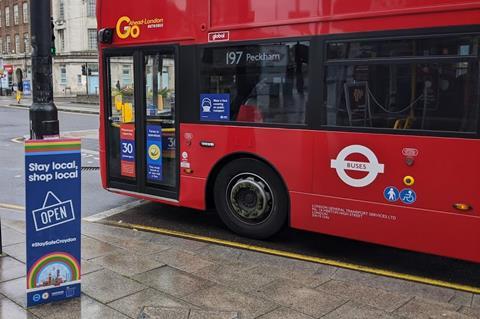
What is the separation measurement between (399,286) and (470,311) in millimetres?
687

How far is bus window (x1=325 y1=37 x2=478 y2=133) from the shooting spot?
4590 mm

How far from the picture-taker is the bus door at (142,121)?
6.81 metres

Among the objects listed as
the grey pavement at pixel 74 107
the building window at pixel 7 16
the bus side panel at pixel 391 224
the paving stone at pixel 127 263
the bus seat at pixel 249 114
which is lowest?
the paving stone at pixel 127 263

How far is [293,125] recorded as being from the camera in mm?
5648

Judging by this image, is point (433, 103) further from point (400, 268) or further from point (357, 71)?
point (400, 268)

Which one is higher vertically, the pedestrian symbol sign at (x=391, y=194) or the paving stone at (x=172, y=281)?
the pedestrian symbol sign at (x=391, y=194)

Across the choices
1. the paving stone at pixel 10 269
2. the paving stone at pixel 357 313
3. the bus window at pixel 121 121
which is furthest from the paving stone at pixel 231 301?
the bus window at pixel 121 121

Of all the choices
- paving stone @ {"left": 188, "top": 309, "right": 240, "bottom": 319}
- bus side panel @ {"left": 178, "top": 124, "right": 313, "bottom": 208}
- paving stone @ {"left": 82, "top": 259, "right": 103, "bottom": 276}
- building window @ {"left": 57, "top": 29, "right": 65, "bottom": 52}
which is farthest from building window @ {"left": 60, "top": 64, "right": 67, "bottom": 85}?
paving stone @ {"left": 188, "top": 309, "right": 240, "bottom": 319}

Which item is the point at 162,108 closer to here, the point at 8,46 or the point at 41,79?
the point at 41,79

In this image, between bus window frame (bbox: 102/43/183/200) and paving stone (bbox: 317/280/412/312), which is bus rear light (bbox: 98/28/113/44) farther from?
paving stone (bbox: 317/280/412/312)

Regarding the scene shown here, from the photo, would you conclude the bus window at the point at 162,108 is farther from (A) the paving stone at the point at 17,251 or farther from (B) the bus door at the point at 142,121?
(A) the paving stone at the point at 17,251

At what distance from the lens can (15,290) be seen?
443 centimetres

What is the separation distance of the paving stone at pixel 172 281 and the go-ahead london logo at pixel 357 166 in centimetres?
176

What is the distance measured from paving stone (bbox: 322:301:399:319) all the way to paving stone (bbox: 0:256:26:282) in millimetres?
2861
